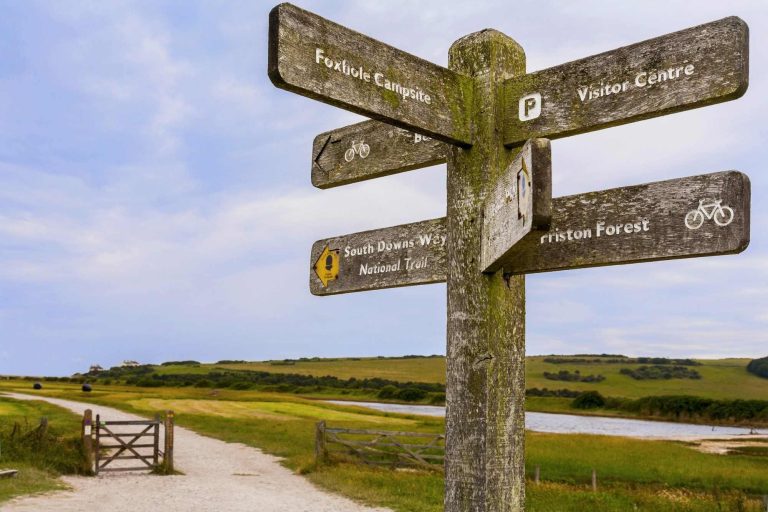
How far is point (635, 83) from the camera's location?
12.2 feet

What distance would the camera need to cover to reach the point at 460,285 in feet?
12.9

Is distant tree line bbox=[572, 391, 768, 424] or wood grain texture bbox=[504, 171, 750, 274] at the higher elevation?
wood grain texture bbox=[504, 171, 750, 274]

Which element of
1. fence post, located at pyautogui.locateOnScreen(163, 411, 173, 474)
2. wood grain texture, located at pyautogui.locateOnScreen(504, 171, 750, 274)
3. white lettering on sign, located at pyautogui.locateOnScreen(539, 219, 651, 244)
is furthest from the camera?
fence post, located at pyautogui.locateOnScreen(163, 411, 173, 474)

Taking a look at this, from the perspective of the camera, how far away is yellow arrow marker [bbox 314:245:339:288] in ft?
16.2

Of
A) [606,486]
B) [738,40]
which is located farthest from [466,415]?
[606,486]

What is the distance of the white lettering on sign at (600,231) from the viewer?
3.71m

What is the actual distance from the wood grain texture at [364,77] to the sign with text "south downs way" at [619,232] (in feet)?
2.27

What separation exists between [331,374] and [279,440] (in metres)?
101

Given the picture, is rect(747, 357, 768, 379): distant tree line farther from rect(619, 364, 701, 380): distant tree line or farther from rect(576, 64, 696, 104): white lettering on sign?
rect(576, 64, 696, 104): white lettering on sign

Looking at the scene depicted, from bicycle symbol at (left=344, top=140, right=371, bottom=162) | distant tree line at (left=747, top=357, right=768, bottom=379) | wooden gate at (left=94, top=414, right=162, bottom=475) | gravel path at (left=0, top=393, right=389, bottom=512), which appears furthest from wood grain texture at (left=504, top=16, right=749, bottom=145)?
distant tree line at (left=747, top=357, right=768, bottom=379)

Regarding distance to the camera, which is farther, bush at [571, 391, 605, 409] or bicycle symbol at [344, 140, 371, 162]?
bush at [571, 391, 605, 409]

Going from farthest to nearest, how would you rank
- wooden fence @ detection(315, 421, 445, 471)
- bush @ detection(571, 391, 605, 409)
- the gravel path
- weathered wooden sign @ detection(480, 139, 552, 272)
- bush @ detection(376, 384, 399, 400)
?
bush @ detection(376, 384, 399, 400), bush @ detection(571, 391, 605, 409), wooden fence @ detection(315, 421, 445, 471), the gravel path, weathered wooden sign @ detection(480, 139, 552, 272)

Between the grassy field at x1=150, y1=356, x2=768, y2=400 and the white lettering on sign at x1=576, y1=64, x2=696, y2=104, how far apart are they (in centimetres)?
8049

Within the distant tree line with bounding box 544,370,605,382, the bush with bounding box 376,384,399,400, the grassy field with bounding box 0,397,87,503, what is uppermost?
the grassy field with bounding box 0,397,87,503
